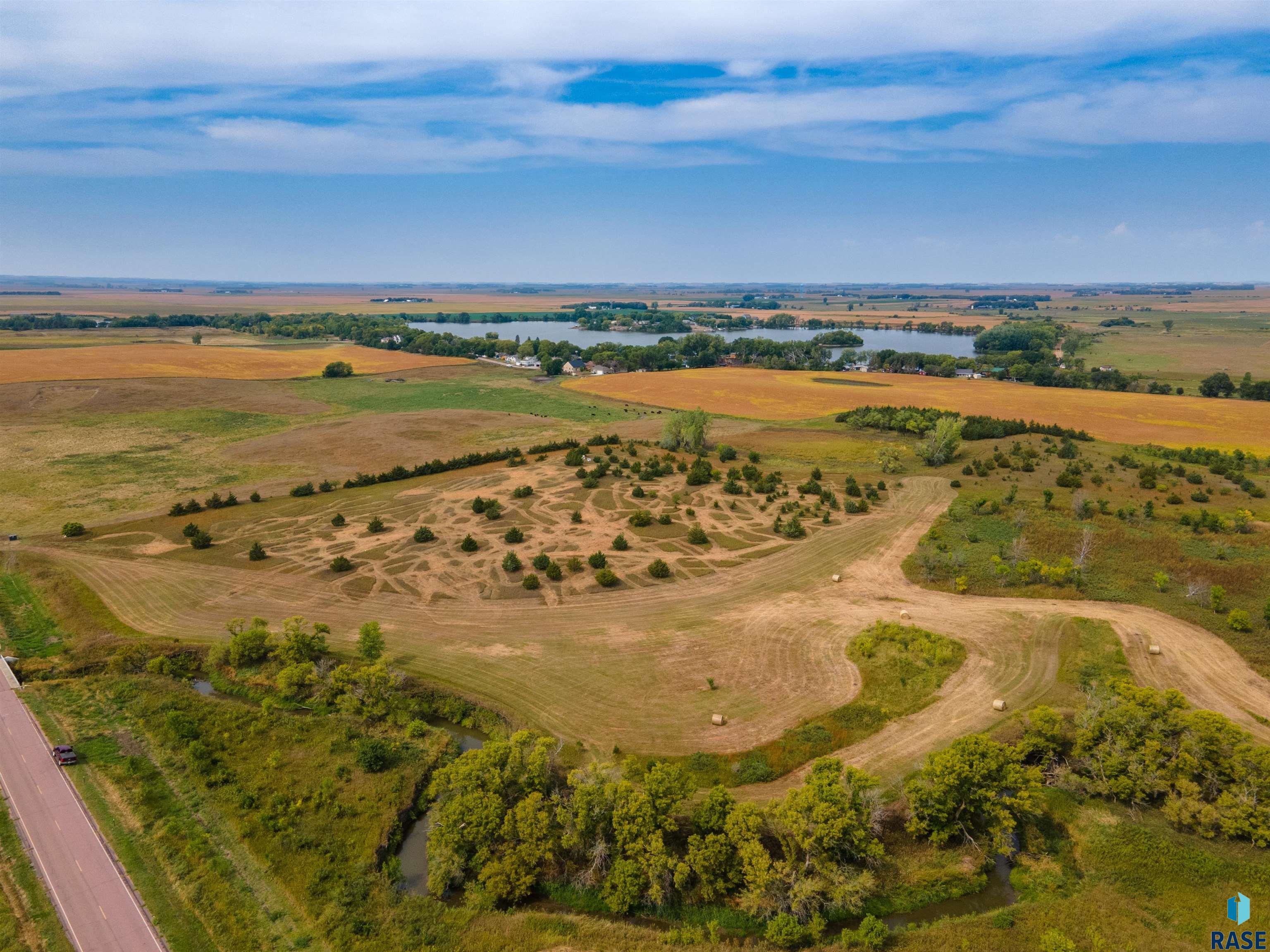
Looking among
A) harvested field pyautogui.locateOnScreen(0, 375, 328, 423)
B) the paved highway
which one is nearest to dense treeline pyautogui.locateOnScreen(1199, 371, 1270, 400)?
Result: the paved highway

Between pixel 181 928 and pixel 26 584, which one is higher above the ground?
pixel 26 584

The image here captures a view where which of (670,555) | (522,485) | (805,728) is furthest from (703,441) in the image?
(805,728)

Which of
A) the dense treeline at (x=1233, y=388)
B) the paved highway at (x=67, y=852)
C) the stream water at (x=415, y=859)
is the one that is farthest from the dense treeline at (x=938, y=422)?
the paved highway at (x=67, y=852)

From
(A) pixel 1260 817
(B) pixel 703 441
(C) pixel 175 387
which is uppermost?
(C) pixel 175 387

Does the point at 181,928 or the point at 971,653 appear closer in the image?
the point at 181,928

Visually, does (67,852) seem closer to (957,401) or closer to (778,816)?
(778,816)

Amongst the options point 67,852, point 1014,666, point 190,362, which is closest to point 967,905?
point 1014,666

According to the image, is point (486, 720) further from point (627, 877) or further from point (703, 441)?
point (703, 441)
